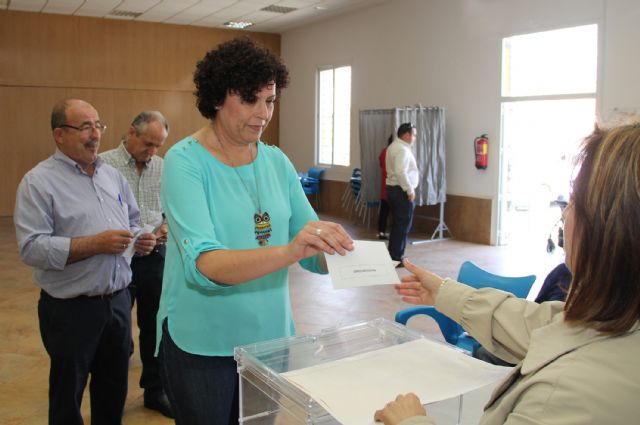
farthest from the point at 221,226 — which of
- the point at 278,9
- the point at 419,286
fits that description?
the point at 278,9

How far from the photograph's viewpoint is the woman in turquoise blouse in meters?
1.72

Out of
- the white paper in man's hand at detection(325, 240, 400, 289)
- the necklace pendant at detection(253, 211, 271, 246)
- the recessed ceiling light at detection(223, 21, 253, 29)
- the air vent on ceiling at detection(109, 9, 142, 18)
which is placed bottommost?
the white paper in man's hand at detection(325, 240, 400, 289)

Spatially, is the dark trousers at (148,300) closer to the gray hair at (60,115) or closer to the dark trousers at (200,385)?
the gray hair at (60,115)

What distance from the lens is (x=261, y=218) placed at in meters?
1.80

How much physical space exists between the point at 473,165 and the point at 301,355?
772cm

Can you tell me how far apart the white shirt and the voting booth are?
563cm

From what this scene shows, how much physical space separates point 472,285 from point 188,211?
2.08m

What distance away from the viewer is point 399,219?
24.2 ft

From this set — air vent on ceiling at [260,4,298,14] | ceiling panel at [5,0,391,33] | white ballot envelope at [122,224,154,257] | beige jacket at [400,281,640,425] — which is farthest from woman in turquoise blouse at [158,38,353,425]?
air vent on ceiling at [260,4,298,14]

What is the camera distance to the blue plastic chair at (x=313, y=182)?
40.4 ft

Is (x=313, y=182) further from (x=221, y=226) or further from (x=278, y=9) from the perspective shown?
(x=221, y=226)

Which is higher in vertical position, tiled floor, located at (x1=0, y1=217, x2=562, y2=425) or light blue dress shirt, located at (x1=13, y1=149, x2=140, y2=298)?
light blue dress shirt, located at (x1=13, y1=149, x2=140, y2=298)

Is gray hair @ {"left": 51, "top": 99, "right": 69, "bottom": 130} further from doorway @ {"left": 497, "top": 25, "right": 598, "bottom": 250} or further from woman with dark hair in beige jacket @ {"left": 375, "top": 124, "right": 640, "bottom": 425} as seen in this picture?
doorway @ {"left": 497, "top": 25, "right": 598, "bottom": 250}

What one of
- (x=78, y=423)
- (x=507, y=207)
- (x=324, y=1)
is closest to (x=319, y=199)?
(x=324, y=1)
